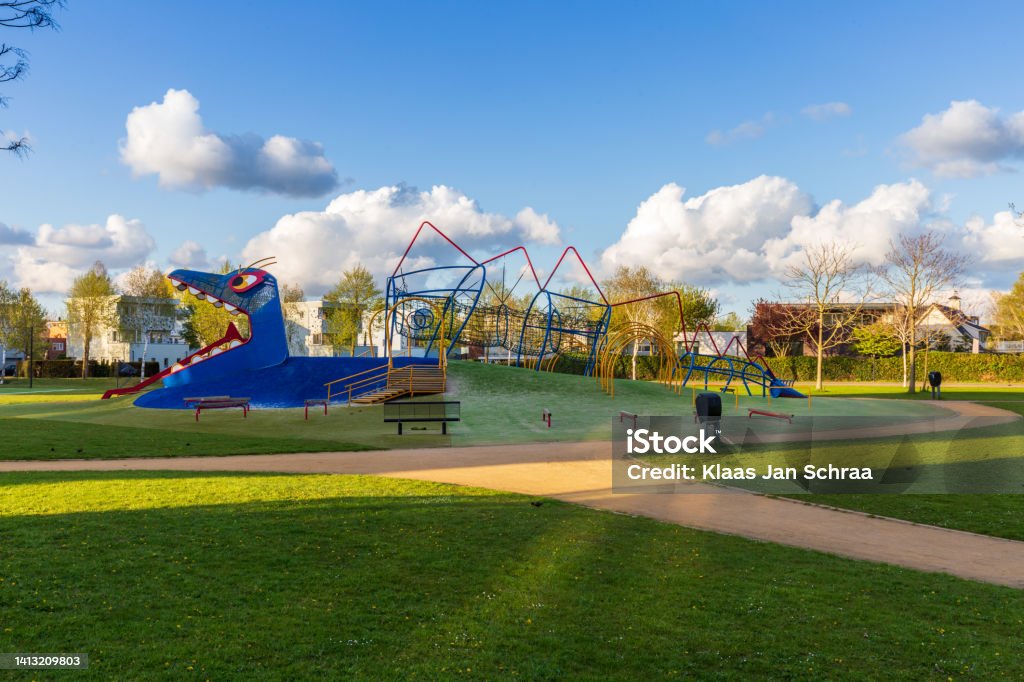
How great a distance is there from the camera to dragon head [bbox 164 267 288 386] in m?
29.2

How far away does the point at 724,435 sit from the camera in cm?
1906

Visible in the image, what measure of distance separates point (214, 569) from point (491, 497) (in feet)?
16.0

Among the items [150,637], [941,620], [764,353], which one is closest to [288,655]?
[150,637]

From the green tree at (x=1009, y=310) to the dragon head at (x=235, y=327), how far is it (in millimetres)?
75655

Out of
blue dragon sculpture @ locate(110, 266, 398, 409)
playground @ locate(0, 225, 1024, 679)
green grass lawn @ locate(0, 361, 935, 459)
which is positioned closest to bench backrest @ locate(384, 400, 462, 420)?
green grass lawn @ locate(0, 361, 935, 459)

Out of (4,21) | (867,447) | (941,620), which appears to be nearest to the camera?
(941,620)

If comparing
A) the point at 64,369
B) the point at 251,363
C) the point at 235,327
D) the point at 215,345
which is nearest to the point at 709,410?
the point at 251,363

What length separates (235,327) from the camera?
1161 inches

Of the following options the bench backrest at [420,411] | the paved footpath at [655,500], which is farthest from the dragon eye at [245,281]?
the paved footpath at [655,500]

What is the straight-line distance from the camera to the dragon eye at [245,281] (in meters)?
30.0

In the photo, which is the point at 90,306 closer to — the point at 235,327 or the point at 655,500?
the point at 235,327

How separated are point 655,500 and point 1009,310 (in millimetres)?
84905

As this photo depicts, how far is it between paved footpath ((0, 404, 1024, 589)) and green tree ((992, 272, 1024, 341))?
76.7 metres

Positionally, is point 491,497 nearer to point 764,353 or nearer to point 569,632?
point 569,632
